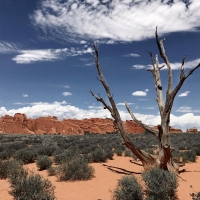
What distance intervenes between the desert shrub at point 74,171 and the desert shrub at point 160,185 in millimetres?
3154

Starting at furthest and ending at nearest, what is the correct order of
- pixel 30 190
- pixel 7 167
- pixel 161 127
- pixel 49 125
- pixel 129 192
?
pixel 49 125
pixel 7 167
pixel 161 127
pixel 129 192
pixel 30 190

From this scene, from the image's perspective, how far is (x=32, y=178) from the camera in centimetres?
622

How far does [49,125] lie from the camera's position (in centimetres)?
8775

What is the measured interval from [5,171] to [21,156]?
12.2ft

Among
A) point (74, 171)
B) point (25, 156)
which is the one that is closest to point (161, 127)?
point (74, 171)

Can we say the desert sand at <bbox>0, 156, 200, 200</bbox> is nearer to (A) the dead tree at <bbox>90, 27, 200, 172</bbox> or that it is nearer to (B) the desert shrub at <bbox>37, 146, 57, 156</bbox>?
(A) the dead tree at <bbox>90, 27, 200, 172</bbox>

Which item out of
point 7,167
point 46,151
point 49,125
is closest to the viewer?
point 7,167

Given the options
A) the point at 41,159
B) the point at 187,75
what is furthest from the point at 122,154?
the point at 187,75

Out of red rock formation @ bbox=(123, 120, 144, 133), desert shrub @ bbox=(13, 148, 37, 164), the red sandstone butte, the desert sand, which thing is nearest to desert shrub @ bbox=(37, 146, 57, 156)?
desert shrub @ bbox=(13, 148, 37, 164)

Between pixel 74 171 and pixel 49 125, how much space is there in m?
81.0

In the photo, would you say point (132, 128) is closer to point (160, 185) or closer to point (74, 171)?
point (74, 171)

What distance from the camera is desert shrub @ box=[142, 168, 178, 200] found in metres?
5.93

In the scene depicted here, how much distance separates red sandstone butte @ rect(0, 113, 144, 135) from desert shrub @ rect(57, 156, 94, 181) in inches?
2841

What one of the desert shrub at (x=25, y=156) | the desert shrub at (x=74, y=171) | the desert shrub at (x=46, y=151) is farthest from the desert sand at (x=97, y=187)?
the desert shrub at (x=46, y=151)
